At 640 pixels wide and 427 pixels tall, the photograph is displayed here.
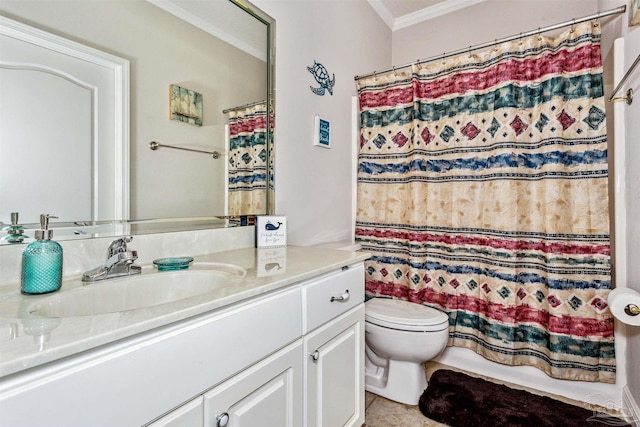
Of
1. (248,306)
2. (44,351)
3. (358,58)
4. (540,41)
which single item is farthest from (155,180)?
(540,41)

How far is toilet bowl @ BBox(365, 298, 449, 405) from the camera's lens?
1592mm

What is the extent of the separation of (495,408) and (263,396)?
1.34 meters

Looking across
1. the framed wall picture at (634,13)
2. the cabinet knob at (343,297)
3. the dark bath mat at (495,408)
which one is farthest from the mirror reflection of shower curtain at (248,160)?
the framed wall picture at (634,13)

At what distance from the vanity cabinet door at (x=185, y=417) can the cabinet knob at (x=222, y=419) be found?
0.14 ft

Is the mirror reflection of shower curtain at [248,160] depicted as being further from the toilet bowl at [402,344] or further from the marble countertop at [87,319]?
the toilet bowl at [402,344]

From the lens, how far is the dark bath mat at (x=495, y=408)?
1.49m

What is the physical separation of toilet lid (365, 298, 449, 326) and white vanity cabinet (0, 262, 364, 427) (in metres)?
0.37

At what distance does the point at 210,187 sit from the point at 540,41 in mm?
1858

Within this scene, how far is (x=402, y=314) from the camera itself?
1699 mm

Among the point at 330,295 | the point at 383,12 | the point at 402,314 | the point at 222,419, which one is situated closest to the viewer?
the point at 222,419

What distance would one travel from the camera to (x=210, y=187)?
4.60ft

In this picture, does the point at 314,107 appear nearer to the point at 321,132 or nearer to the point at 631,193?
the point at 321,132

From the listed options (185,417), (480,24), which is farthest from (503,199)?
(185,417)

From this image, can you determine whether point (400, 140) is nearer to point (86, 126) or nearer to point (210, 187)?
point (210, 187)
